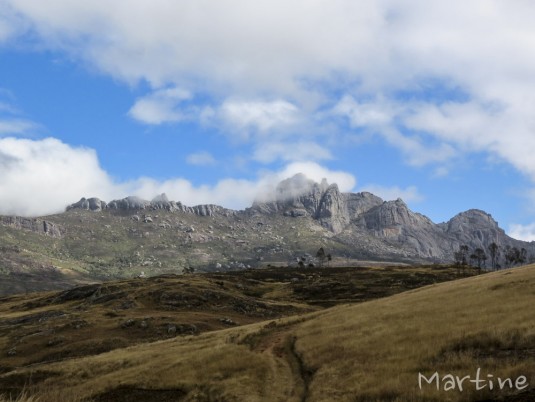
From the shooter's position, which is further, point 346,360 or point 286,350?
point 286,350

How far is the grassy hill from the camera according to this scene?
841 inches

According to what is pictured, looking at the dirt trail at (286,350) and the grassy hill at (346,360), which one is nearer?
the grassy hill at (346,360)

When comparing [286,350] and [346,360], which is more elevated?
[346,360]

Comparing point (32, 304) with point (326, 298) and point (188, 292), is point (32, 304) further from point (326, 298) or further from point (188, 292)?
point (326, 298)

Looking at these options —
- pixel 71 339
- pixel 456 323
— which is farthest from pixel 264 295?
pixel 456 323

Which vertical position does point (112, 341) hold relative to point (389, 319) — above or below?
below

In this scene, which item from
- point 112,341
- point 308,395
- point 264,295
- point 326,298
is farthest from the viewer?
point 264,295

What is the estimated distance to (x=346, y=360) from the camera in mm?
27672

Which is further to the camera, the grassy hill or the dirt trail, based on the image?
the dirt trail

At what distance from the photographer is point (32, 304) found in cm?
13075

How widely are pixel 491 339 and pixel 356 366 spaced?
299 inches

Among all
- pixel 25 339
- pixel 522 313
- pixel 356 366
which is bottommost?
pixel 25 339

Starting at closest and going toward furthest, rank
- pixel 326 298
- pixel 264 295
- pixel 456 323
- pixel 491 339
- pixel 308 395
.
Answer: pixel 308 395
pixel 491 339
pixel 456 323
pixel 326 298
pixel 264 295

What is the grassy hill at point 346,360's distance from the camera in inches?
841
